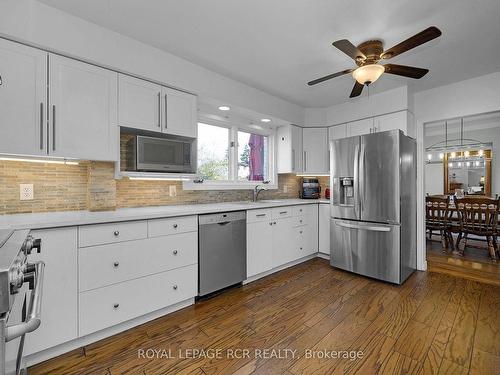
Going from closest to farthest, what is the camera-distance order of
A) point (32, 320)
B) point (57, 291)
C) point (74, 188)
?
point (32, 320) → point (57, 291) → point (74, 188)

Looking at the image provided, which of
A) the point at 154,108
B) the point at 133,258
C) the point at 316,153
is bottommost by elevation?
the point at 133,258

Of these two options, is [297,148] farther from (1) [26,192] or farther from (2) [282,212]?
(1) [26,192]

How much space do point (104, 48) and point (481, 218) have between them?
5.62 meters

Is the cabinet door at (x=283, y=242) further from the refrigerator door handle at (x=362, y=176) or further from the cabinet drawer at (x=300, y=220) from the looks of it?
the refrigerator door handle at (x=362, y=176)

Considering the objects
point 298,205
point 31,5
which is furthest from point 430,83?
point 31,5

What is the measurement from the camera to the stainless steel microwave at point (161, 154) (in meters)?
2.32

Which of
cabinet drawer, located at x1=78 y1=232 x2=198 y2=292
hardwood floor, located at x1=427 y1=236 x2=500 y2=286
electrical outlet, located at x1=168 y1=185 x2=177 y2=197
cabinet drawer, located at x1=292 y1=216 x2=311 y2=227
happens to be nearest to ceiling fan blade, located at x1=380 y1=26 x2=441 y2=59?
cabinet drawer, located at x1=292 y1=216 x2=311 y2=227

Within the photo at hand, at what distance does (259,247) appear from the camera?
303 cm

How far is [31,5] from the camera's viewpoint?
178 cm

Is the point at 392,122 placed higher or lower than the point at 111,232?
higher

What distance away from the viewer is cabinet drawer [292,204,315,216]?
3.55 meters

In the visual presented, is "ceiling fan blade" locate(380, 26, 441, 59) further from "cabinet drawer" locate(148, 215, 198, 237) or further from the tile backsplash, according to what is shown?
the tile backsplash

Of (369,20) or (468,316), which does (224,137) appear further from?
(468,316)

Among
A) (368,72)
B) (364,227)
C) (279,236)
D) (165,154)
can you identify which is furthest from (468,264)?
(165,154)
